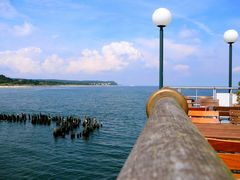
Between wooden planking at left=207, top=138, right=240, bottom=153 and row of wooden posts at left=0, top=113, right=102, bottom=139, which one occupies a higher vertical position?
wooden planking at left=207, top=138, right=240, bottom=153

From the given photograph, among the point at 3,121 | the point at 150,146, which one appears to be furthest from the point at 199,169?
the point at 3,121

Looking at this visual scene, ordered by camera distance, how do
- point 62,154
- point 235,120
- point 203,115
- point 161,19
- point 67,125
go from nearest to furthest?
point 203,115 → point 235,120 → point 161,19 → point 62,154 → point 67,125

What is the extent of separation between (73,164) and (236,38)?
18.0 metres

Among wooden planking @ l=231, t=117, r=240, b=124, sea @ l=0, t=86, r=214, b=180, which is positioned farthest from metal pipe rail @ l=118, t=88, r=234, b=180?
sea @ l=0, t=86, r=214, b=180

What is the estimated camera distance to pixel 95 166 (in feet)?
91.2

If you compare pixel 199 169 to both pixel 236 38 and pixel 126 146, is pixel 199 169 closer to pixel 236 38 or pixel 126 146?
pixel 236 38

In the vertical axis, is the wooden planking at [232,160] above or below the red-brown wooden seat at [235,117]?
above

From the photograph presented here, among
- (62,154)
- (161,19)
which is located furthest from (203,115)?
(62,154)

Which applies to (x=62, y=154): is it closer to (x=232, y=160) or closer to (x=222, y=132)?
(x=222, y=132)

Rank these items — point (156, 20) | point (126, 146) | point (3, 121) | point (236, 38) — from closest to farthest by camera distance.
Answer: point (156, 20) < point (236, 38) < point (126, 146) < point (3, 121)

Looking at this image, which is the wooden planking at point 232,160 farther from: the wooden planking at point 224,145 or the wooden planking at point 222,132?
the wooden planking at point 222,132

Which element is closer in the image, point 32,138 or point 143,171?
point 143,171

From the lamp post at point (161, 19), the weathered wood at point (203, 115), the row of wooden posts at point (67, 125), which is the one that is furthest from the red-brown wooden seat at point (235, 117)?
the row of wooden posts at point (67, 125)

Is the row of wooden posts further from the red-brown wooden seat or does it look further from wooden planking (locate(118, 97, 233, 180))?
wooden planking (locate(118, 97, 233, 180))
